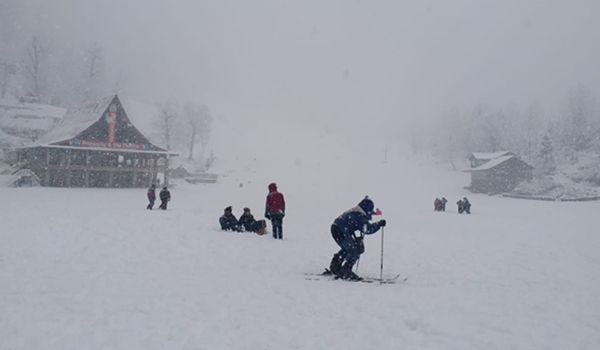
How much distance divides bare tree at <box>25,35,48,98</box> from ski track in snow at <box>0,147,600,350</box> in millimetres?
68315

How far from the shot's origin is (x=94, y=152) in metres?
32.4

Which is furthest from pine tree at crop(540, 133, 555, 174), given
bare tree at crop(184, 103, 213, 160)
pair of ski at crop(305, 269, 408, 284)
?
bare tree at crop(184, 103, 213, 160)

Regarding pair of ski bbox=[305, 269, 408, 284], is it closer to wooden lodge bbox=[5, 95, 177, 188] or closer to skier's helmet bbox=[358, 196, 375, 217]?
skier's helmet bbox=[358, 196, 375, 217]

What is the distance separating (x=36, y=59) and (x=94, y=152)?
47347mm

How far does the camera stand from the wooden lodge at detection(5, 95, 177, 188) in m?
30.1

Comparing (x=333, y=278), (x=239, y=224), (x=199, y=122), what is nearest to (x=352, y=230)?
(x=333, y=278)

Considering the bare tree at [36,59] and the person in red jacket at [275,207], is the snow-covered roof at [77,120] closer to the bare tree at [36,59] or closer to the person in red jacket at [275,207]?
the person in red jacket at [275,207]

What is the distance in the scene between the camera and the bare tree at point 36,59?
64.2 m

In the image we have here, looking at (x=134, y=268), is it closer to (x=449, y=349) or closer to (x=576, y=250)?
(x=449, y=349)

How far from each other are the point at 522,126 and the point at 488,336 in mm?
90642

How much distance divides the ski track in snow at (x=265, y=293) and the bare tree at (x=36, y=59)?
68315 mm

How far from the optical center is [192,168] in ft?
199

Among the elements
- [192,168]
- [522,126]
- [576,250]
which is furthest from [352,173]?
[576,250]

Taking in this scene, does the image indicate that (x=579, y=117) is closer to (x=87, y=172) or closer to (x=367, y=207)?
(x=367, y=207)
